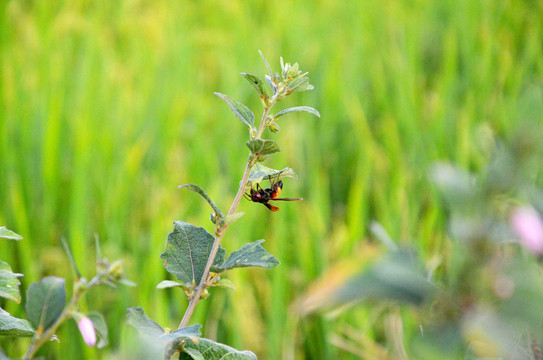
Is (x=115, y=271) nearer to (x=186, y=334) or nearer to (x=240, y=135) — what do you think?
(x=186, y=334)

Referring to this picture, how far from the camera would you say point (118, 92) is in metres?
1.40

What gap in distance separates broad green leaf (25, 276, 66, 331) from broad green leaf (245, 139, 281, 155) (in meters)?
0.08

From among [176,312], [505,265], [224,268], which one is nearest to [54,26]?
[176,312]

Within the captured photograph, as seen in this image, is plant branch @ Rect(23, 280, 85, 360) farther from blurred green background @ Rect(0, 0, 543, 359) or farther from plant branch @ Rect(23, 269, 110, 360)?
blurred green background @ Rect(0, 0, 543, 359)

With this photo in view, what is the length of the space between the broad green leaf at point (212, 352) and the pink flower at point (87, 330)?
0.12ft

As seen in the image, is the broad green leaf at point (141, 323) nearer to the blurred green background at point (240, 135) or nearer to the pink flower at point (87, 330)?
the pink flower at point (87, 330)

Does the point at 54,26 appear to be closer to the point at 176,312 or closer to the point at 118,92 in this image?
the point at 118,92

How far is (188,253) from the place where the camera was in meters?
0.23

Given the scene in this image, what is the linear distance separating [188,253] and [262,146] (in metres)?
0.06

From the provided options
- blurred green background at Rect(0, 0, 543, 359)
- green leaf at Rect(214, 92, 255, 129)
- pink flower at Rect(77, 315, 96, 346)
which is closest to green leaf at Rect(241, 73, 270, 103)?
green leaf at Rect(214, 92, 255, 129)

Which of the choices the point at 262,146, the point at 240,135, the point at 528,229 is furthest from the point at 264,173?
the point at 240,135

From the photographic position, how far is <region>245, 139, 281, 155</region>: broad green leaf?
205 mm

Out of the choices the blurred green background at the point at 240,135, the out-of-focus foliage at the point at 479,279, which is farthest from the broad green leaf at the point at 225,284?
the blurred green background at the point at 240,135

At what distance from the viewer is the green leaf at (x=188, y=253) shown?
0.76 feet
